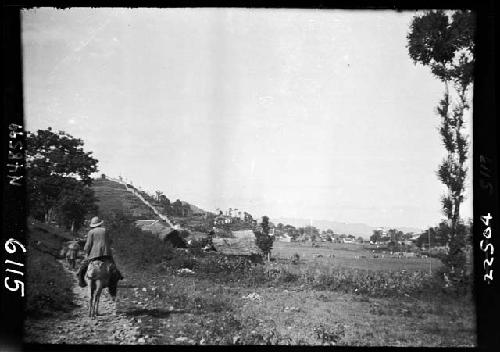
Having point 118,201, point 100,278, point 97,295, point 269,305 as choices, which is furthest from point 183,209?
point 269,305

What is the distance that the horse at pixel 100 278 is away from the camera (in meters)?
6.01

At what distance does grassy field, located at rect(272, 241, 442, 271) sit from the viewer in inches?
245

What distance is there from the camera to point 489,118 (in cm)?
618

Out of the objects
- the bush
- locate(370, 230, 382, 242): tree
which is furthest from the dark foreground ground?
locate(370, 230, 382, 242): tree

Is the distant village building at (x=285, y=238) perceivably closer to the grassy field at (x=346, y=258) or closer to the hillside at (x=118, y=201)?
the grassy field at (x=346, y=258)

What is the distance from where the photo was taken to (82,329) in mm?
5930

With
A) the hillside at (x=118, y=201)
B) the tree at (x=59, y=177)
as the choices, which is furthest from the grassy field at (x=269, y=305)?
the tree at (x=59, y=177)

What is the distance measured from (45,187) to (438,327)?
513 centimetres

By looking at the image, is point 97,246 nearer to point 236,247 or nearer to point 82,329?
point 82,329

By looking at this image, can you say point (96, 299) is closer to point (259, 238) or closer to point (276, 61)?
point (259, 238)

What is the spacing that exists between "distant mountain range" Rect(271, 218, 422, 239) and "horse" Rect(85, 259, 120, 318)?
2073 mm

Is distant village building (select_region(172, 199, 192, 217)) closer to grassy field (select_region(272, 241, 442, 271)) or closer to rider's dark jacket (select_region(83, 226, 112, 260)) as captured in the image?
rider's dark jacket (select_region(83, 226, 112, 260))

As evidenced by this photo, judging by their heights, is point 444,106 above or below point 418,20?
below

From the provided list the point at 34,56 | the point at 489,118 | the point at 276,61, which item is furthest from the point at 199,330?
the point at 489,118
